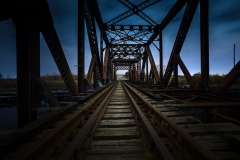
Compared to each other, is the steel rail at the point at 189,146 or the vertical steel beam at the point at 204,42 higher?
the vertical steel beam at the point at 204,42

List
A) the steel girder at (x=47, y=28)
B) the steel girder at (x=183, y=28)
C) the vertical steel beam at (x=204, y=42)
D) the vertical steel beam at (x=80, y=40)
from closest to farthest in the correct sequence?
the steel girder at (x=47, y=28)
the vertical steel beam at (x=204, y=42)
the vertical steel beam at (x=80, y=40)
the steel girder at (x=183, y=28)

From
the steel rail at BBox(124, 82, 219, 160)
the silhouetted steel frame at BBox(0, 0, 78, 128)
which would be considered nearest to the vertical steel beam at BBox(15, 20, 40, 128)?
the silhouetted steel frame at BBox(0, 0, 78, 128)

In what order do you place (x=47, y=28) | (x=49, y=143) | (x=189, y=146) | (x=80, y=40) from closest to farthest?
(x=189, y=146) → (x=49, y=143) → (x=47, y=28) → (x=80, y=40)

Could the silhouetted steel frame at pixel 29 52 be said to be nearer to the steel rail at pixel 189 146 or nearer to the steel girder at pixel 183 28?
the steel rail at pixel 189 146

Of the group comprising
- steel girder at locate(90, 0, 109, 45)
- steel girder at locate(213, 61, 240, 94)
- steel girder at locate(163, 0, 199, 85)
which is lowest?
steel girder at locate(213, 61, 240, 94)

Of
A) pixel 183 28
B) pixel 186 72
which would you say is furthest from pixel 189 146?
pixel 183 28

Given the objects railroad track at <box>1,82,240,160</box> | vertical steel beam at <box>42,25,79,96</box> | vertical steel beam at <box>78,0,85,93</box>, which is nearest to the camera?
railroad track at <box>1,82,240,160</box>

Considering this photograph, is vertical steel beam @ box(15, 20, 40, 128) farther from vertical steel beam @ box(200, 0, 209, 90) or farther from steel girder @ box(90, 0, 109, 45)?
steel girder @ box(90, 0, 109, 45)

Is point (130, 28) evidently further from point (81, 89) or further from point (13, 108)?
point (13, 108)

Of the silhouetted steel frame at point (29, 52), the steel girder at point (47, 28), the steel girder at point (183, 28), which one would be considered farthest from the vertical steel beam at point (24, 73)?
the steel girder at point (183, 28)

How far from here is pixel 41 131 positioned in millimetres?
2242

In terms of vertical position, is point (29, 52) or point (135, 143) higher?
point (29, 52)

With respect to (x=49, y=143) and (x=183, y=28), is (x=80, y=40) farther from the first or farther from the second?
(x=183, y=28)

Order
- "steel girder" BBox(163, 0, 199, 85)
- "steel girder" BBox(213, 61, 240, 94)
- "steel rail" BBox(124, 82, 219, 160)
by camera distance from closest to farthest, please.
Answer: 1. "steel rail" BBox(124, 82, 219, 160)
2. "steel girder" BBox(213, 61, 240, 94)
3. "steel girder" BBox(163, 0, 199, 85)
